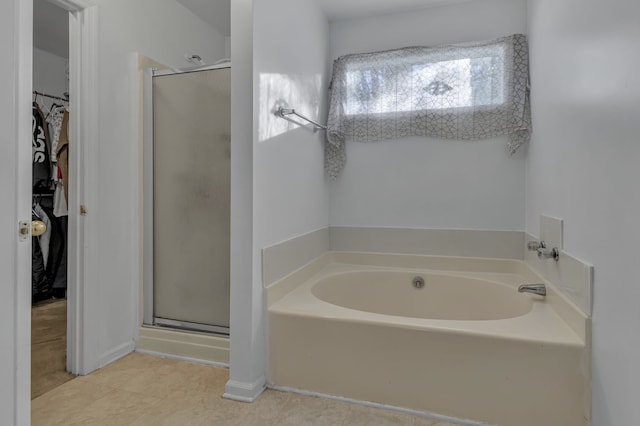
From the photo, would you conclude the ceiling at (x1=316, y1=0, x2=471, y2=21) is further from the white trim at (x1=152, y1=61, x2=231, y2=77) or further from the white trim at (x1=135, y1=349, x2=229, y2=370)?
the white trim at (x1=135, y1=349, x2=229, y2=370)

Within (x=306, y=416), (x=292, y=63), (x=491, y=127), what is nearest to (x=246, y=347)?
(x=306, y=416)

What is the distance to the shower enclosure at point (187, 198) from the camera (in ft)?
6.89

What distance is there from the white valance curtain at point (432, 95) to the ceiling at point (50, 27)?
2.28 meters

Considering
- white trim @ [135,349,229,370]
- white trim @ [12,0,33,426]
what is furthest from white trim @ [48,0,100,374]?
white trim @ [12,0,33,426]

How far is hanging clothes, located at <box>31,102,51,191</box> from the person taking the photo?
3.18 metres

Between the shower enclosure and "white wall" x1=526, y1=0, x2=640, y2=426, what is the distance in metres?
1.69

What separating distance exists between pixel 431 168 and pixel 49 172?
338cm

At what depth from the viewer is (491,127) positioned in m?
2.33

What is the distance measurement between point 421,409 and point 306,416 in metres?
0.49

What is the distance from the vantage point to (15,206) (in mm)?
1074

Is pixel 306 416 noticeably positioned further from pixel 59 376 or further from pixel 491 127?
pixel 491 127

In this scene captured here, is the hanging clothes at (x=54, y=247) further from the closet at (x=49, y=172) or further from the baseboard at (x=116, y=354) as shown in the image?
the baseboard at (x=116, y=354)

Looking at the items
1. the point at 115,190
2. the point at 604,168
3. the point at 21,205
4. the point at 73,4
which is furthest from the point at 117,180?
the point at 604,168

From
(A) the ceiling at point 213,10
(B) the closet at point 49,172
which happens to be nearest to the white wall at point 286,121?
(A) the ceiling at point 213,10
